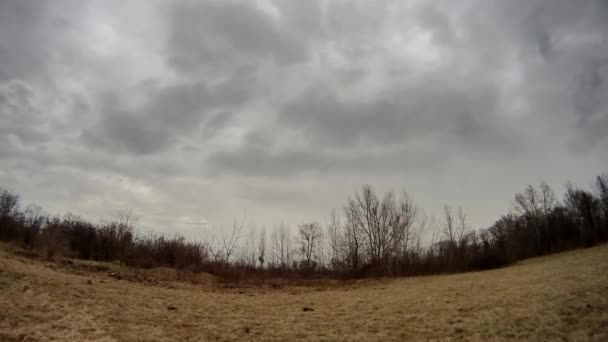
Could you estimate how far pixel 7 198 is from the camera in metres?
30.3

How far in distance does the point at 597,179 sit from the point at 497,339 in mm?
62010

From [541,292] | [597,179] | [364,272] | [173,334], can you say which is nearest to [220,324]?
[173,334]

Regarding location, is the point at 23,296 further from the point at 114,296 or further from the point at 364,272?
the point at 364,272

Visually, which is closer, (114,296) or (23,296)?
(23,296)

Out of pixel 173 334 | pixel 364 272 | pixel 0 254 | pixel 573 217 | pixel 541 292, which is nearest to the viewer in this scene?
pixel 173 334

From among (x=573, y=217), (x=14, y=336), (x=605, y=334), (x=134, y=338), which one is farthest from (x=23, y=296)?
(x=573, y=217)

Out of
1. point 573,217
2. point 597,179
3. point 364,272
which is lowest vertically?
point 364,272

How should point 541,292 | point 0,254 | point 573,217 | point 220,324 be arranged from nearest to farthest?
point 220,324, point 541,292, point 0,254, point 573,217

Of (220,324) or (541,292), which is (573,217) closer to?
(541,292)

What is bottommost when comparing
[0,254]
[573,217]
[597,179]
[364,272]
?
[364,272]

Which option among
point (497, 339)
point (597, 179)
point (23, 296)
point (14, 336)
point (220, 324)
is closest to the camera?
point (14, 336)

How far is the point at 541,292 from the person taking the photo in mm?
12789

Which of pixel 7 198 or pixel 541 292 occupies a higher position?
pixel 7 198

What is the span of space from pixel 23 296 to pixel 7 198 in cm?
2843
